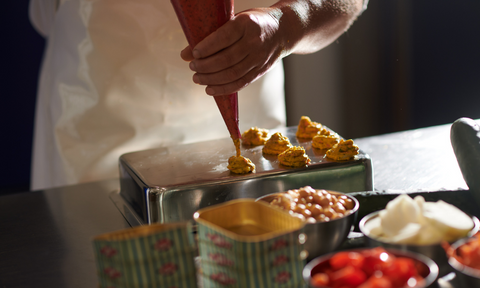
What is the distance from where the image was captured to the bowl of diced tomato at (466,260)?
563mm

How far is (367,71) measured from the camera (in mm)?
4043

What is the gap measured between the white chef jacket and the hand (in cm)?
66

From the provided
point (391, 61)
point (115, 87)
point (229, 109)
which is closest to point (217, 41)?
point (229, 109)

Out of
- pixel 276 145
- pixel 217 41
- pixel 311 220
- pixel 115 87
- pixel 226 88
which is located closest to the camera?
pixel 311 220

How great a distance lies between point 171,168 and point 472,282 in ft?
2.81

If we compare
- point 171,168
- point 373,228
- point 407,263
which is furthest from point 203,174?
point 407,263

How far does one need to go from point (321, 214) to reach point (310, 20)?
3.08ft

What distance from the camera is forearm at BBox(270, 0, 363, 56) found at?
53.8 inches

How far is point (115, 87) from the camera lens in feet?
5.84

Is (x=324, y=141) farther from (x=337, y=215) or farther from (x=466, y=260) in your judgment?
(x=466, y=260)

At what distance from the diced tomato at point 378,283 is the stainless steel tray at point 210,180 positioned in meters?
0.60

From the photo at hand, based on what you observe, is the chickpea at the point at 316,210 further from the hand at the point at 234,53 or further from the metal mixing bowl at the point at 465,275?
the hand at the point at 234,53

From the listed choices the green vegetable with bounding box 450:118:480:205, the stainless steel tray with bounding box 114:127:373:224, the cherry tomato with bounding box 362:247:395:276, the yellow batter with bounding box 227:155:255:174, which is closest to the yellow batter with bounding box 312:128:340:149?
the stainless steel tray with bounding box 114:127:373:224

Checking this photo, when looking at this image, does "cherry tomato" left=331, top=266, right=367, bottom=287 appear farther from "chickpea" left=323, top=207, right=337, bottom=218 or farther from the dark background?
the dark background
